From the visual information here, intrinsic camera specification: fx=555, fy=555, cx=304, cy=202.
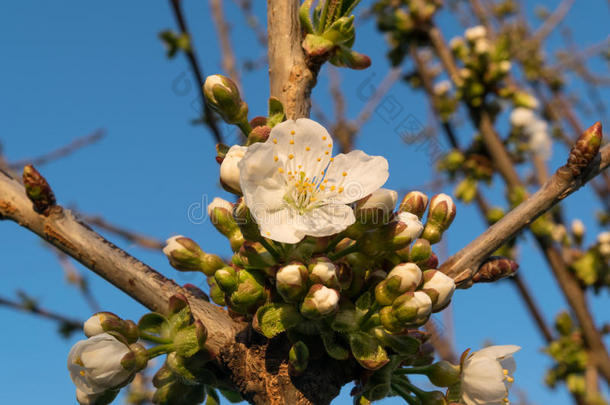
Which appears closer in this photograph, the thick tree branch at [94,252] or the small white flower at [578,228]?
the thick tree branch at [94,252]

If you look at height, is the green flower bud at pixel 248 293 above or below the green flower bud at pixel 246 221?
below

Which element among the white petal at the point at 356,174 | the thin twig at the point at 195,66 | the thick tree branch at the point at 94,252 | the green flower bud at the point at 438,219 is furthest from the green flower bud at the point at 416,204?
the thin twig at the point at 195,66

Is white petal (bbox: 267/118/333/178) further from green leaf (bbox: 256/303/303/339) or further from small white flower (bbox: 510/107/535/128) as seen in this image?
small white flower (bbox: 510/107/535/128)

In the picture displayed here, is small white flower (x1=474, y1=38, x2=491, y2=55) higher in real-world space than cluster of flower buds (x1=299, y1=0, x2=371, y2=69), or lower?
higher

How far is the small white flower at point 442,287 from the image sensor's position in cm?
134

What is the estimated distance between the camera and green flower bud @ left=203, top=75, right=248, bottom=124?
4.80 feet

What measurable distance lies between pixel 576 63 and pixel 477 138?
303cm

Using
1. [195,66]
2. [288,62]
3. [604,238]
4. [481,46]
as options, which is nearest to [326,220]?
[288,62]

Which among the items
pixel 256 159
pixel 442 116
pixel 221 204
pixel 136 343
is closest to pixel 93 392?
pixel 136 343

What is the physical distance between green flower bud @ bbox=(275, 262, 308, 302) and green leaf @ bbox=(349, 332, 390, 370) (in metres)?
0.19

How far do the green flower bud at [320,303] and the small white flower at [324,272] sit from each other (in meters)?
0.03

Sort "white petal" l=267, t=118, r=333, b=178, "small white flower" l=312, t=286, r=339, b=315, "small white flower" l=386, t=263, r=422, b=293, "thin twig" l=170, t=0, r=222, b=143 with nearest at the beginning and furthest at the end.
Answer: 1. "small white flower" l=312, t=286, r=339, b=315
2. "small white flower" l=386, t=263, r=422, b=293
3. "white petal" l=267, t=118, r=333, b=178
4. "thin twig" l=170, t=0, r=222, b=143

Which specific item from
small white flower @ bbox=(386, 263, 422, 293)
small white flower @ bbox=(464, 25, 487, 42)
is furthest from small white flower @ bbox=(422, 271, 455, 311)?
small white flower @ bbox=(464, 25, 487, 42)

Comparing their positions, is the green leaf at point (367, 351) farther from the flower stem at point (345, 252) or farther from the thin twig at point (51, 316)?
the thin twig at point (51, 316)
